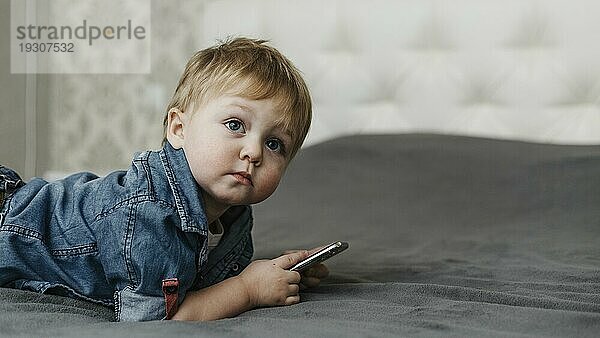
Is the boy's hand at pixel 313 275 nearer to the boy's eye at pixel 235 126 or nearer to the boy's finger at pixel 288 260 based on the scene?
the boy's finger at pixel 288 260

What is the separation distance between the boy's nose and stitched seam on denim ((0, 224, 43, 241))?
29cm

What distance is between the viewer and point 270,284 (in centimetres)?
116

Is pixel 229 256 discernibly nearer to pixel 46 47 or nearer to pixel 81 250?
pixel 81 250

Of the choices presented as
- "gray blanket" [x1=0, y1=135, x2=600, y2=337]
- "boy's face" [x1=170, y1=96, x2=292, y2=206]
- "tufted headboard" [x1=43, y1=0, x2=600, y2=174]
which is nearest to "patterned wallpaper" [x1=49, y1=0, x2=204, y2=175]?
"tufted headboard" [x1=43, y1=0, x2=600, y2=174]

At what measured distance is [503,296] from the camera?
1.19m

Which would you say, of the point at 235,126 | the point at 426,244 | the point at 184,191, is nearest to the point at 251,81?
the point at 235,126

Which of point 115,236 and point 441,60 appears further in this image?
point 441,60

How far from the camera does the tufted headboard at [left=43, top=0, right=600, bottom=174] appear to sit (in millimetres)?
2357

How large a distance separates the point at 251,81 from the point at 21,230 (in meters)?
0.35

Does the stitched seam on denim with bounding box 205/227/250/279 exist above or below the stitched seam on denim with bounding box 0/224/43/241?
below

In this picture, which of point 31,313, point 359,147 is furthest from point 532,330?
point 359,147

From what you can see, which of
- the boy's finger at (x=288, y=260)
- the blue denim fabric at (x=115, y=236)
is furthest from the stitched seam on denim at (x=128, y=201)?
the boy's finger at (x=288, y=260)

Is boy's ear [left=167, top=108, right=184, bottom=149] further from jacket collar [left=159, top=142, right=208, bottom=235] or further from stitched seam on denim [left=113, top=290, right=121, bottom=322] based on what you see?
stitched seam on denim [left=113, top=290, right=121, bottom=322]

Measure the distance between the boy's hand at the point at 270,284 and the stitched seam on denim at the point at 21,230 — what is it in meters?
0.27
